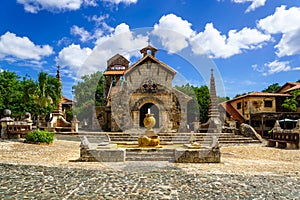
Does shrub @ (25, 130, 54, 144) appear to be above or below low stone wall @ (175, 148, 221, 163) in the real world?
above

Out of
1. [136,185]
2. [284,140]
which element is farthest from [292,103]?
[136,185]

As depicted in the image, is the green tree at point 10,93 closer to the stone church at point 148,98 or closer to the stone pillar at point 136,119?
the stone church at point 148,98

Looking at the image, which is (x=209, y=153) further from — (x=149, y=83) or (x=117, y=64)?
(x=117, y=64)

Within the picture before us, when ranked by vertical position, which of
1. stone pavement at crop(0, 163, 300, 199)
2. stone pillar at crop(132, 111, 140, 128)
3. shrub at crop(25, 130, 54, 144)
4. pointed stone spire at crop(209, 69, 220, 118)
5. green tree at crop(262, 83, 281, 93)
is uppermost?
green tree at crop(262, 83, 281, 93)

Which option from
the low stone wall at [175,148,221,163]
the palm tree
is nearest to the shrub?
the palm tree

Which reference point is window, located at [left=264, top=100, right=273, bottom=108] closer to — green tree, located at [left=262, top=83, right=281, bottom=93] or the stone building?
the stone building

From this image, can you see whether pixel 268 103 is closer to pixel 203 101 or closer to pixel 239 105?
pixel 239 105

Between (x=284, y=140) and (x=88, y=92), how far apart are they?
31.4 meters

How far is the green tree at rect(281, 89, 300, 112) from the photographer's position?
28594 mm

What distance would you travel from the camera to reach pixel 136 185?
567 cm

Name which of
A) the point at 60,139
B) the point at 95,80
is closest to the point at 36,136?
the point at 60,139

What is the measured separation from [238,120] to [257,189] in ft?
88.4

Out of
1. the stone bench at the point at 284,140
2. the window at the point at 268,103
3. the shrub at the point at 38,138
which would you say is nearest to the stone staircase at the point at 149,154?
the shrub at the point at 38,138

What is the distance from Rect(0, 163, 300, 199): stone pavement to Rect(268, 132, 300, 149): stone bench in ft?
30.0
